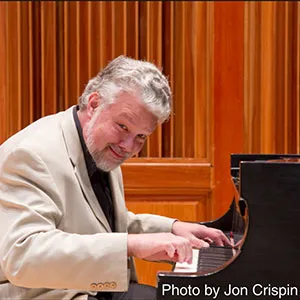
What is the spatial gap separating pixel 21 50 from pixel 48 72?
205mm

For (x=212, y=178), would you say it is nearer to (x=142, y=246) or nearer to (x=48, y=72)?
(x=48, y=72)

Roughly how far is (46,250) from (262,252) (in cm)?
59

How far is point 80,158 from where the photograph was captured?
6.09 ft

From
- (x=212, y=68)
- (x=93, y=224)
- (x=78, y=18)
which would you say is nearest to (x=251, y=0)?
(x=212, y=68)

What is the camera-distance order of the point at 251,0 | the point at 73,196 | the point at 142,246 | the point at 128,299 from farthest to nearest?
the point at 251,0
the point at 128,299
the point at 73,196
the point at 142,246

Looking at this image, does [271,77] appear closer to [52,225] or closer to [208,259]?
[208,259]

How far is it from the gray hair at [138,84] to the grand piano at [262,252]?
1.43 feet

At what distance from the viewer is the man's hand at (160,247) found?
59.9 inches

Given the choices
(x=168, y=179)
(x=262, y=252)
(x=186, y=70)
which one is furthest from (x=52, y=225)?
(x=186, y=70)

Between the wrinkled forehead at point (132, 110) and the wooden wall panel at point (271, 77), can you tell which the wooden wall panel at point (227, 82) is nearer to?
the wooden wall panel at point (271, 77)

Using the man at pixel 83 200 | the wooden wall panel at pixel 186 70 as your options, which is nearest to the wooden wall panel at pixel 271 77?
the wooden wall panel at pixel 186 70

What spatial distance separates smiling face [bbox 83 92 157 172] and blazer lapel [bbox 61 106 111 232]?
0.04m

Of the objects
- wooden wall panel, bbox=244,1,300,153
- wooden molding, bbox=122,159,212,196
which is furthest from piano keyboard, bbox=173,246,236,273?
wooden wall panel, bbox=244,1,300,153

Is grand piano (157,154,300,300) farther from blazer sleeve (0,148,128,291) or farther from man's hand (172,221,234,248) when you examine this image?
man's hand (172,221,234,248)
